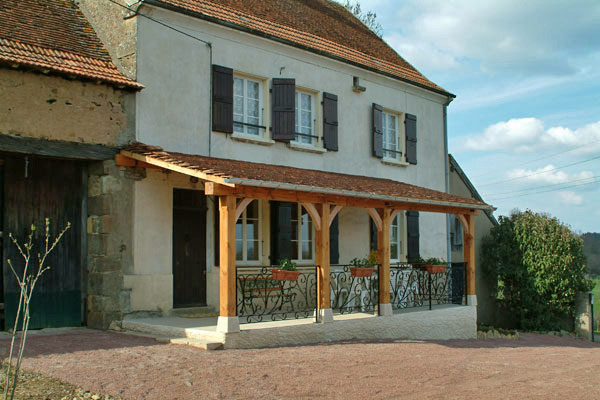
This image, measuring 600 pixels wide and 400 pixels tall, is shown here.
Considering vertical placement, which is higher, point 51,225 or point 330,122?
point 330,122

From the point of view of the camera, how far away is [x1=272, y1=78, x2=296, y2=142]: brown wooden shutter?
12.3m

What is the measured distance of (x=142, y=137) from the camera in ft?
33.6

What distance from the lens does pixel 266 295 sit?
404 inches

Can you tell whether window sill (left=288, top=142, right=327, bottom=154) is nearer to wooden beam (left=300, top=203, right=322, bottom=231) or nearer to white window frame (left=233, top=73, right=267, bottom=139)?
white window frame (left=233, top=73, right=267, bottom=139)

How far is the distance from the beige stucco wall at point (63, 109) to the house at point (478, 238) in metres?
10.9

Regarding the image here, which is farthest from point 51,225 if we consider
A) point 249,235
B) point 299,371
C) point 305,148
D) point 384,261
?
point 384,261

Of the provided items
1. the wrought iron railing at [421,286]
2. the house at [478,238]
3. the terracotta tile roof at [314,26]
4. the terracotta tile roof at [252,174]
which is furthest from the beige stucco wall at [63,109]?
the house at [478,238]

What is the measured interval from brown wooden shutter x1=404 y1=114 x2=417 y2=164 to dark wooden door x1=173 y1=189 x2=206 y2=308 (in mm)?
6505

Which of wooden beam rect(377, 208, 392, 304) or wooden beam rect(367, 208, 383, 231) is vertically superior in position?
wooden beam rect(367, 208, 383, 231)

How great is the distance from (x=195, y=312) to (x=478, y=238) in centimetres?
1027

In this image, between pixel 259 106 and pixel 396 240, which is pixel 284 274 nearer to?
pixel 259 106

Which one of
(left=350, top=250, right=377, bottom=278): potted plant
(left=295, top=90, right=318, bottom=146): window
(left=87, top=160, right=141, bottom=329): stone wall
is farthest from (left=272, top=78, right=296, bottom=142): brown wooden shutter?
(left=87, top=160, right=141, bottom=329): stone wall

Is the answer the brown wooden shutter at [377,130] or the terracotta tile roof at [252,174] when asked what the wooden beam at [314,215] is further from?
the brown wooden shutter at [377,130]

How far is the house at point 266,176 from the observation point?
9.82 meters
